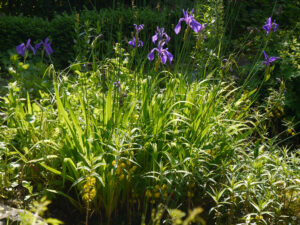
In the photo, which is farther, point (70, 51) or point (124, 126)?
point (70, 51)

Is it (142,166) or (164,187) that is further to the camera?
(142,166)

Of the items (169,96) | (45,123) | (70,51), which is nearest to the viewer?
(45,123)

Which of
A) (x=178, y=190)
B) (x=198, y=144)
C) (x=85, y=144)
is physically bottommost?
(x=178, y=190)

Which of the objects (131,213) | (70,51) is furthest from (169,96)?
(70,51)

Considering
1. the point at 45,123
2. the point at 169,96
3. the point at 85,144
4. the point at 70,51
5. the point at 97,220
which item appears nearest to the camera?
the point at 85,144

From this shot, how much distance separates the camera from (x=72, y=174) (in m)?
2.19

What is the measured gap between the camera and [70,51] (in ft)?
19.5

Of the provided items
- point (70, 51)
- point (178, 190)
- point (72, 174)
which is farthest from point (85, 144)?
point (70, 51)

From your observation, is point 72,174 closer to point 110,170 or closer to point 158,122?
point 110,170

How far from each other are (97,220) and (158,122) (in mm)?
793

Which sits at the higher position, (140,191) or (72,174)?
(72,174)

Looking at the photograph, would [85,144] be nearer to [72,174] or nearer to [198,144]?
[72,174]

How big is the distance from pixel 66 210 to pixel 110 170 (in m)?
0.46

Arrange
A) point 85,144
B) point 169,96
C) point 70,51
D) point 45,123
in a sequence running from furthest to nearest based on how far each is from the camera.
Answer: point 70,51, point 169,96, point 45,123, point 85,144
